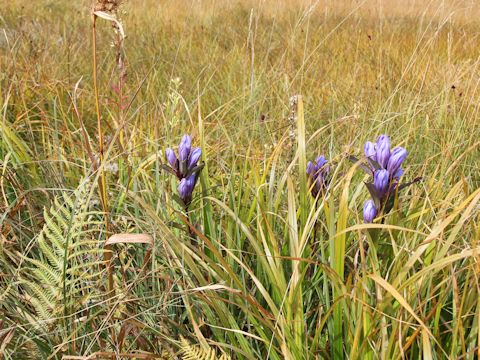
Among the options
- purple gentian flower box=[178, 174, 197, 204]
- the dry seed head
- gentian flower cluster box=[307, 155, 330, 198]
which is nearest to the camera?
the dry seed head

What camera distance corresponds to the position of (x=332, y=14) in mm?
7359

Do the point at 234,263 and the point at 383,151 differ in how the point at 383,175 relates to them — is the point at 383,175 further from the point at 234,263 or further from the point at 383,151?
the point at 234,263

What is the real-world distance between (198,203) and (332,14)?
6.05m

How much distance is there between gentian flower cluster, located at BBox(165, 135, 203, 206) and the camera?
146 cm

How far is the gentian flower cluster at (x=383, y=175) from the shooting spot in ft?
4.20

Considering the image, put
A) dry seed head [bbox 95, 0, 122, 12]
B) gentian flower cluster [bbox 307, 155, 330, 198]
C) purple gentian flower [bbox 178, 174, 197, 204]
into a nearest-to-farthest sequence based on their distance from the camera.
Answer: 1. dry seed head [bbox 95, 0, 122, 12]
2. purple gentian flower [bbox 178, 174, 197, 204]
3. gentian flower cluster [bbox 307, 155, 330, 198]

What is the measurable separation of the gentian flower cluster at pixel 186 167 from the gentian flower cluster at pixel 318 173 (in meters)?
0.30

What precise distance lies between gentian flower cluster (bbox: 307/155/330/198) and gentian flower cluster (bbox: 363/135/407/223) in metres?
0.23

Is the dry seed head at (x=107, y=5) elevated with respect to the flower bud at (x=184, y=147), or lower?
elevated

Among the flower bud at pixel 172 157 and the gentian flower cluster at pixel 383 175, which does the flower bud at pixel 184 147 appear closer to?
the flower bud at pixel 172 157

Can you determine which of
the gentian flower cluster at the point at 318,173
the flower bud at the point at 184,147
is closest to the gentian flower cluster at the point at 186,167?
the flower bud at the point at 184,147

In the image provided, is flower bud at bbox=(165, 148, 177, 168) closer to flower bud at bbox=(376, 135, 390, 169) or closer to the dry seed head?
the dry seed head

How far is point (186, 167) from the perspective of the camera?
1.49m

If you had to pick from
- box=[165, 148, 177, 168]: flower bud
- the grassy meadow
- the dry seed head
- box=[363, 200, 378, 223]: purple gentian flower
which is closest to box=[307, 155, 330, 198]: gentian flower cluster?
the grassy meadow
